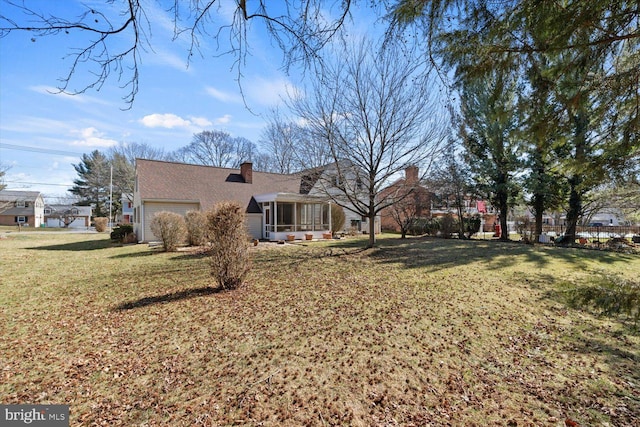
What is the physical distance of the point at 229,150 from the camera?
3919cm

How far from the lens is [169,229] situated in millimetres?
13328

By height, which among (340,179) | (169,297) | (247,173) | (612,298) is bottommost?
(169,297)

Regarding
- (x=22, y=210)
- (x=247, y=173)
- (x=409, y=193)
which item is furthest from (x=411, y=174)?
(x=22, y=210)

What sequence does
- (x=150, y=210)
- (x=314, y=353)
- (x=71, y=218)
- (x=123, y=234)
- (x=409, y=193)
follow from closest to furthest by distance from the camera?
(x=314, y=353)
(x=409, y=193)
(x=150, y=210)
(x=123, y=234)
(x=71, y=218)

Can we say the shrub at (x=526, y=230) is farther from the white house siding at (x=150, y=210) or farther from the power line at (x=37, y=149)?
the power line at (x=37, y=149)

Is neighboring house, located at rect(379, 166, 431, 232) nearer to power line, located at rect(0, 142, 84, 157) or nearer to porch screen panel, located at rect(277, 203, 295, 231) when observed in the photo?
porch screen panel, located at rect(277, 203, 295, 231)

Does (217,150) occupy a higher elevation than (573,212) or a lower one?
higher

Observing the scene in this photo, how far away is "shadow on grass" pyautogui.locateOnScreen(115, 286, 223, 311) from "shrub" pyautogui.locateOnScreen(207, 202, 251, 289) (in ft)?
1.12

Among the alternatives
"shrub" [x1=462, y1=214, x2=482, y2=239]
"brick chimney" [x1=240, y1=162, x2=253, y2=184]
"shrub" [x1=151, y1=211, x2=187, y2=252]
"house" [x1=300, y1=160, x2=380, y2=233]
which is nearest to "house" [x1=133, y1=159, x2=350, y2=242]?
"brick chimney" [x1=240, y1=162, x2=253, y2=184]

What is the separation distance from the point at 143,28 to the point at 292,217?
18741 millimetres

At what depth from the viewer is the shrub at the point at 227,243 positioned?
21.7ft

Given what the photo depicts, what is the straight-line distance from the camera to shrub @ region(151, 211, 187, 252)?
13.3 metres

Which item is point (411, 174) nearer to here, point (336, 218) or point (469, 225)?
point (336, 218)

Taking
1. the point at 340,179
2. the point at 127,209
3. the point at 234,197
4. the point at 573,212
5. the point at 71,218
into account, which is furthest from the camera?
the point at 71,218
